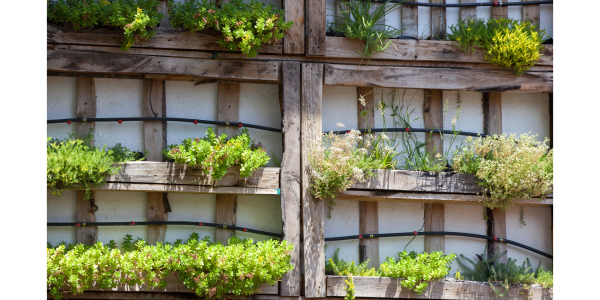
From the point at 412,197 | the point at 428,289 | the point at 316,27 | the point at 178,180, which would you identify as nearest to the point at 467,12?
the point at 316,27

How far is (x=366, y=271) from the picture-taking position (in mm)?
3402

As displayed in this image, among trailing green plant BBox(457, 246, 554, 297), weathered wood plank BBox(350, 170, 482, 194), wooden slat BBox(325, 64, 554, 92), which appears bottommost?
trailing green plant BBox(457, 246, 554, 297)

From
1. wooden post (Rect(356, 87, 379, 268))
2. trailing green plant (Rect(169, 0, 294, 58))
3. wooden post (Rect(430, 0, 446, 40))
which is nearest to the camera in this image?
trailing green plant (Rect(169, 0, 294, 58))

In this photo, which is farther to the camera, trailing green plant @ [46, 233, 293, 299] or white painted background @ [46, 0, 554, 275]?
white painted background @ [46, 0, 554, 275]

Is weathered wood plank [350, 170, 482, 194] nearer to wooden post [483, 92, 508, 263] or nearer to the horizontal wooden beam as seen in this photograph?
wooden post [483, 92, 508, 263]

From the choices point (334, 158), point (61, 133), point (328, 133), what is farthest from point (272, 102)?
point (61, 133)

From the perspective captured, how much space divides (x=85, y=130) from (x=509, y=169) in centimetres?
317

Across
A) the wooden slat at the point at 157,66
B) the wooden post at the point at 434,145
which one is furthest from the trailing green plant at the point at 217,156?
the wooden post at the point at 434,145

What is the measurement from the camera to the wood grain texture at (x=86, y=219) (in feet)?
10.9

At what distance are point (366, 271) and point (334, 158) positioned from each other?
95 cm

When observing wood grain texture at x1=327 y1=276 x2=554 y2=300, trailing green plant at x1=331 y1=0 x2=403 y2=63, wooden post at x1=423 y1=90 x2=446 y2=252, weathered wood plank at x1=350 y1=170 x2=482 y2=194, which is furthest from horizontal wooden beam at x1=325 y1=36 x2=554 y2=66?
wood grain texture at x1=327 y1=276 x2=554 y2=300

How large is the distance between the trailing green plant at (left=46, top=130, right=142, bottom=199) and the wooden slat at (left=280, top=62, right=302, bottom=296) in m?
1.18

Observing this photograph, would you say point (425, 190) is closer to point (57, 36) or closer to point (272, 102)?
point (272, 102)

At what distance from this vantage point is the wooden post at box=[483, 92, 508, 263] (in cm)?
362
